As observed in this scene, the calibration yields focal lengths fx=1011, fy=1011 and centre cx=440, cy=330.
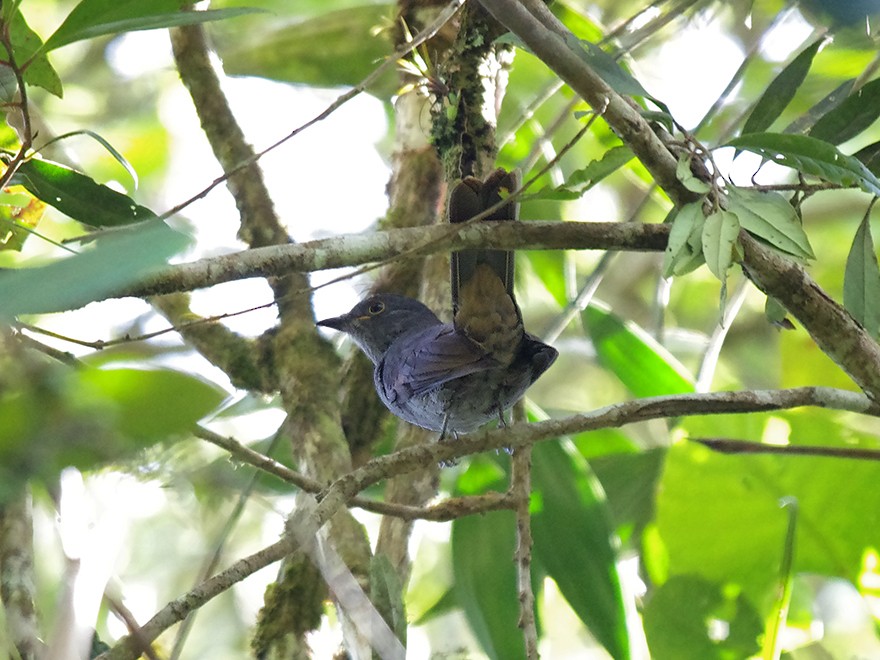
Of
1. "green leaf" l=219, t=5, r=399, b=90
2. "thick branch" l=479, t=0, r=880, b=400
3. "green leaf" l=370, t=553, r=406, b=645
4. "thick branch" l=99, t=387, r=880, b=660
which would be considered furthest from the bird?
"green leaf" l=219, t=5, r=399, b=90

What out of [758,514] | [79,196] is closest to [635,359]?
[758,514]

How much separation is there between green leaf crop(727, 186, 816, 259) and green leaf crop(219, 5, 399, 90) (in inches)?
111

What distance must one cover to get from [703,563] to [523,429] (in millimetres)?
1524

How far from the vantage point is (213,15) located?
3000 mm

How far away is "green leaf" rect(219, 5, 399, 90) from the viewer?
5301 mm

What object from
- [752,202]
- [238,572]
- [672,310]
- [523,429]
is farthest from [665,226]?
[672,310]

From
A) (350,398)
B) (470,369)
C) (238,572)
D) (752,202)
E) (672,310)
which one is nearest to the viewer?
(238,572)

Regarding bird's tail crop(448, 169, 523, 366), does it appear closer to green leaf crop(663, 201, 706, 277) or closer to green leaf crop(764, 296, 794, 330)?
green leaf crop(764, 296, 794, 330)

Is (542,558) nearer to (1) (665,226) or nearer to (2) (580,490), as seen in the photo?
(2) (580,490)

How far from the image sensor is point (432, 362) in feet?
12.9

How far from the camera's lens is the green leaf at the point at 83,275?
1356mm

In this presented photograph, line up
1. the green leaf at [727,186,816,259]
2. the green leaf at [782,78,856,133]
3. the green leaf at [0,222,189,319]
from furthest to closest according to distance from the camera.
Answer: the green leaf at [782,78,856,133], the green leaf at [727,186,816,259], the green leaf at [0,222,189,319]

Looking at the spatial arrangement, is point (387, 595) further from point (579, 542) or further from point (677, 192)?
point (677, 192)

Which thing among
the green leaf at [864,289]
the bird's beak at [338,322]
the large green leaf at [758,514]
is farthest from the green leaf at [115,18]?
the large green leaf at [758,514]
